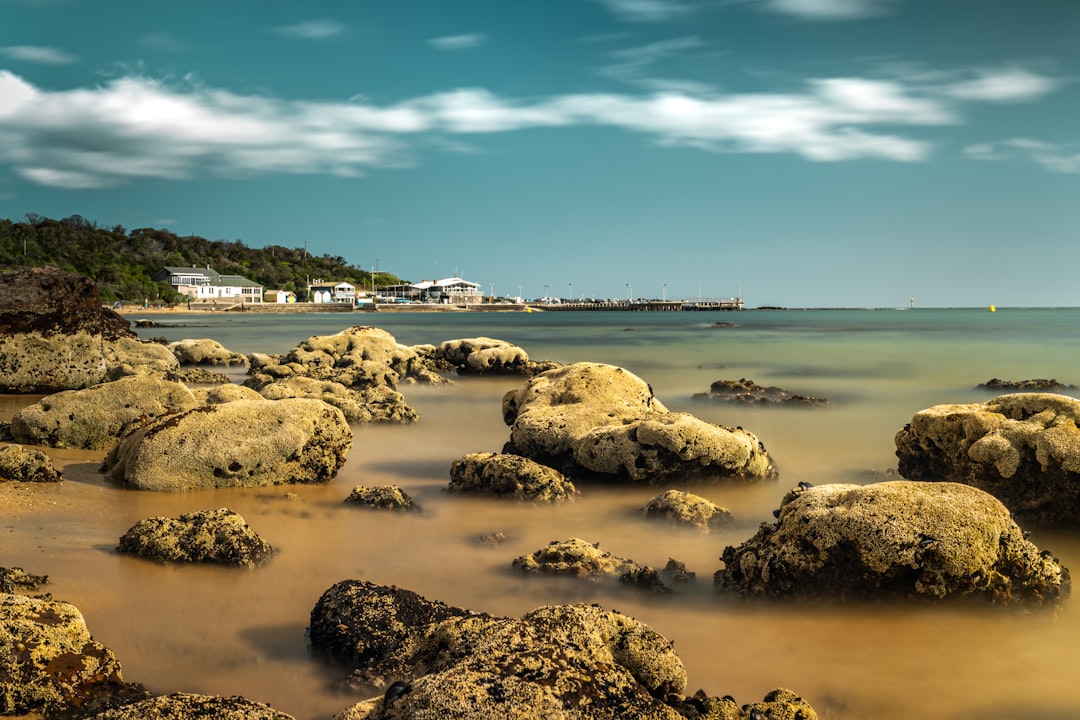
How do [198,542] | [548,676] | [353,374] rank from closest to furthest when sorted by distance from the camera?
[548,676] < [198,542] < [353,374]

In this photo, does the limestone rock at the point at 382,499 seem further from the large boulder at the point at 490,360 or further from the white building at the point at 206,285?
the white building at the point at 206,285

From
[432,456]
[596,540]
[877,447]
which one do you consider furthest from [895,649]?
[877,447]

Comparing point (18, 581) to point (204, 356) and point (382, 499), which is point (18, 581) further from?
point (204, 356)

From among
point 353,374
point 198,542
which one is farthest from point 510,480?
point 353,374

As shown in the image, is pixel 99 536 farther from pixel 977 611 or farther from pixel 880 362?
pixel 880 362

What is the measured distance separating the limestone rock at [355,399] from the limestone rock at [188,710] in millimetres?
14054

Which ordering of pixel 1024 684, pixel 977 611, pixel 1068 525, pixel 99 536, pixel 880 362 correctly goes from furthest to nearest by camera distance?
pixel 880 362 < pixel 1068 525 < pixel 99 536 < pixel 977 611 < pixel 1024 684

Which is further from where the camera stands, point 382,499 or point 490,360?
point 490,360

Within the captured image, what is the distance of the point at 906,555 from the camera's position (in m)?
7.34

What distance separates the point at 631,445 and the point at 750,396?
43.2ft

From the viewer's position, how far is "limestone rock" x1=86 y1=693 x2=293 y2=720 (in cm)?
429

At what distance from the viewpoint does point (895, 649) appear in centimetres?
673

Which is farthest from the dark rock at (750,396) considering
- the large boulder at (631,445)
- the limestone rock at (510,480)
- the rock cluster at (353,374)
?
the limestone rock at (510,480)

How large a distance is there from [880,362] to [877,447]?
86.0ft
